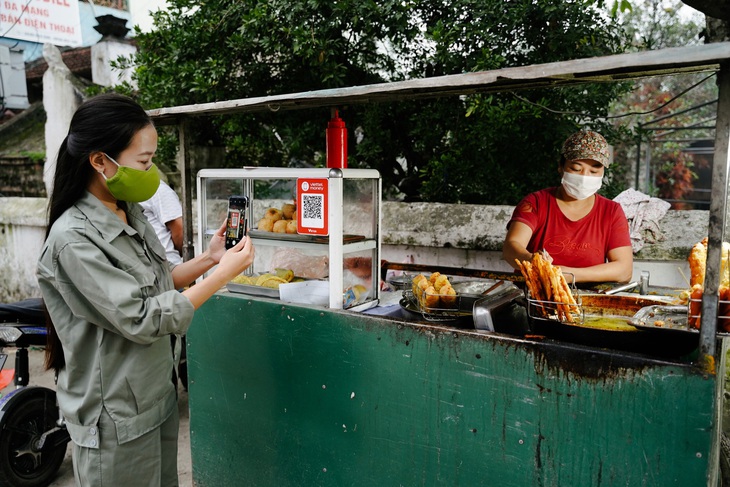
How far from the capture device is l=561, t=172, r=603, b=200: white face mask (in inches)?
113

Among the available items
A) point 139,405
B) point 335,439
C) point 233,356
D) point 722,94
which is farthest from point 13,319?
point 722,94

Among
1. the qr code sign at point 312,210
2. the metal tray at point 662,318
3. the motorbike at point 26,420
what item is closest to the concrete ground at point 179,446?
the motorbike at point 26,420

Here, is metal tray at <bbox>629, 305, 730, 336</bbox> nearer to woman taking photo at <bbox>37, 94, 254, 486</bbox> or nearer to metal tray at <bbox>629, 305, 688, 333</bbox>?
metal tray at <bbox>629, 305, 688, 333</bbox>

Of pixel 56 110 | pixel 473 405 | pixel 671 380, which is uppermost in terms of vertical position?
pixel 56 110

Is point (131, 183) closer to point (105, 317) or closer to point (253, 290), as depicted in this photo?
point (105, 317)

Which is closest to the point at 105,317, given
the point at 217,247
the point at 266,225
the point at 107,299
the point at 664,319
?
the point at 107,299

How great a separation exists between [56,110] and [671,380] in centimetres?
870

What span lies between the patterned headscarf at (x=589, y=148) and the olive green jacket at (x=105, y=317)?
208cm

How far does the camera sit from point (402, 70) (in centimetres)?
515

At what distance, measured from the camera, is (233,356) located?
2736 mm

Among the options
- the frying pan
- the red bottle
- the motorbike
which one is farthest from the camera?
the motorbike

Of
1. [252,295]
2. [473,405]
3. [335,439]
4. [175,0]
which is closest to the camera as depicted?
[473,405]

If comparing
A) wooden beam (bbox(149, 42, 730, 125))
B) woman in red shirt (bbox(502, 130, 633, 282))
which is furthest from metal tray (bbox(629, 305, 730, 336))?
woman in red shirt (bbox(502, 130, 633, 282))

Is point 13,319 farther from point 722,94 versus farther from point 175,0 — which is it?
point 722,94
